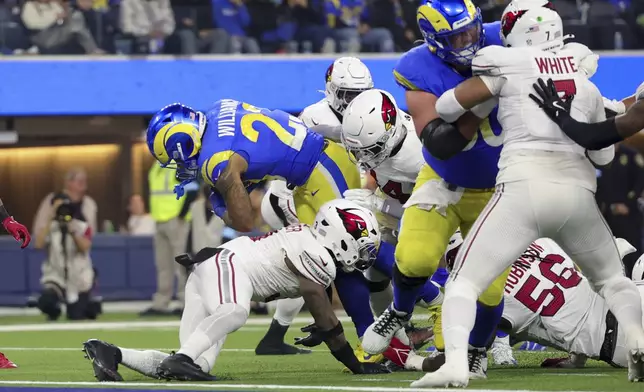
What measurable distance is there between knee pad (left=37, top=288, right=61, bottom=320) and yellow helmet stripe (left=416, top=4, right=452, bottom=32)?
28.2 ft

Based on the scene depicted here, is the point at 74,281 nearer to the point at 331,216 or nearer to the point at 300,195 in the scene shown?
the point at 300,195

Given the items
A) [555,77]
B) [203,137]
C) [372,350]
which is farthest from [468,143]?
[203,137]

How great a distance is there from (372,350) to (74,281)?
787cm

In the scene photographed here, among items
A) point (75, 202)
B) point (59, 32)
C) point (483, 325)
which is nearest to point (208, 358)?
point (483, 325)

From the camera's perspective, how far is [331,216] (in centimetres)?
719

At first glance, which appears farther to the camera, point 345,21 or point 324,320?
point 345,21

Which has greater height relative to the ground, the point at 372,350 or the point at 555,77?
the point at 555,77

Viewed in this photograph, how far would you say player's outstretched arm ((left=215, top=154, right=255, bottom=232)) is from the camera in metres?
7.80

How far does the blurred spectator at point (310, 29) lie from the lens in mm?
18453

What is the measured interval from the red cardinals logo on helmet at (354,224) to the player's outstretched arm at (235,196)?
→ 2.59 ft

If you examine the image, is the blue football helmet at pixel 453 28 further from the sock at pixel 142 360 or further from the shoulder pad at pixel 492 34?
the sock at pixel 142 360

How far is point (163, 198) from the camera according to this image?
50.6ft

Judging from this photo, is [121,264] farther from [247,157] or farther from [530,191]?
[530,191]

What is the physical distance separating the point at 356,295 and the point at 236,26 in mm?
11416
